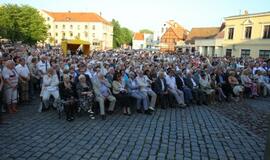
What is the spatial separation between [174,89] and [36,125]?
523 centimetres

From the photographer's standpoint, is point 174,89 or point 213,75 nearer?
point 174,89

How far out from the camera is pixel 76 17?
272 ft

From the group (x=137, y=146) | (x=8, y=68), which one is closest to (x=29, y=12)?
(x=8, y=68)

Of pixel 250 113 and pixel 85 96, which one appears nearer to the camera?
pixel 85 96

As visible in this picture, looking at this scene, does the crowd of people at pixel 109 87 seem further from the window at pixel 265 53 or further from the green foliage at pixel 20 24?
the green foliage at pixel 20 24

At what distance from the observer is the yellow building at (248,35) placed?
30578mm

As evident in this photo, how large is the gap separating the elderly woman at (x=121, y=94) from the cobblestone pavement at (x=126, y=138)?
0.41 metres

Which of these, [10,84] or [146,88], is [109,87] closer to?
[146,88]

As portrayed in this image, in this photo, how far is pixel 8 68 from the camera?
7.45 metres

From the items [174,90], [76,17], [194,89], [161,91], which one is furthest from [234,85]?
[76,17]

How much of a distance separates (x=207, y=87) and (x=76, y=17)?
79086 millimetres

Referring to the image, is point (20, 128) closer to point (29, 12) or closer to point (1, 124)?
point (1, 124)

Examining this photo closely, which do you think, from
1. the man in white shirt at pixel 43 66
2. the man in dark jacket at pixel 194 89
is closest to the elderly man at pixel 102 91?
the man in white shirt at pixel 43 66

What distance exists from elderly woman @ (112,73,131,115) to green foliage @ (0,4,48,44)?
151 feet
